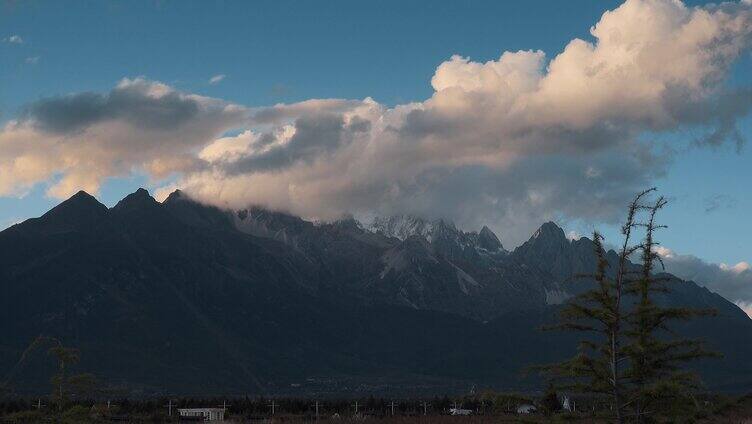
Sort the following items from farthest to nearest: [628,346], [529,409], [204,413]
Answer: [204,413] < [529,409] < [628,346]

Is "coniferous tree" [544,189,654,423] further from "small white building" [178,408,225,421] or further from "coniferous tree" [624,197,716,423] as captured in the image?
"small white building" [178,408,225,421]

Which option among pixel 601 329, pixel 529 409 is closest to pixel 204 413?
pixel 529 409

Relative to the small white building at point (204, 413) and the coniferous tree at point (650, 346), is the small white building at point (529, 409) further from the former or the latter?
the small white building at point (204, 413)

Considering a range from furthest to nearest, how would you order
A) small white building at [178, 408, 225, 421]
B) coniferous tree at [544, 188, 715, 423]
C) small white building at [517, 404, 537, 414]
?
small white building at [178, 408, 225, 421]
small white building at [517, 404, 537, 414]
coniferous tree at [544, 188, 715, 423]

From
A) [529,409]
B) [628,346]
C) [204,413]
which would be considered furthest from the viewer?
[204,413]

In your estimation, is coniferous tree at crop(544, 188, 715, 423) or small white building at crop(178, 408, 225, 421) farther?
small white building at crop(178, 408, 225, 421)

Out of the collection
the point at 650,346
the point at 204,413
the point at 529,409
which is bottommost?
the point at 204,413

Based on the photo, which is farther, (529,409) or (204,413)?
(204,413)

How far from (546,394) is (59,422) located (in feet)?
49.1

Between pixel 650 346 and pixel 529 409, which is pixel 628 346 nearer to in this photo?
pixel 650 346

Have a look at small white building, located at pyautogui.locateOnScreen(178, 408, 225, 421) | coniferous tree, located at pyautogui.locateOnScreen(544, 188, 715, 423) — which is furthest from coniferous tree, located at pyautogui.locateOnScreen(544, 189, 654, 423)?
small white building, located at pyautogui.locateOnScreen(178, 408, 225, 421)

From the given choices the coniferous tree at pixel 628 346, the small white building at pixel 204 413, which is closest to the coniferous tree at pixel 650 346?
the coniferous tree at pixel 628 346

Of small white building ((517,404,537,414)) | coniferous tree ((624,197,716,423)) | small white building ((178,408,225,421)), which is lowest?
small white building ((178,408,225,421))

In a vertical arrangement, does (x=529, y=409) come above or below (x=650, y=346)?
below
